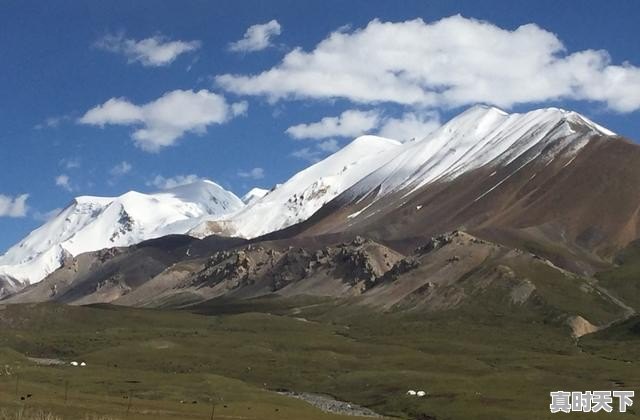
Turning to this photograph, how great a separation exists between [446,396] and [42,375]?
65847 millimetres

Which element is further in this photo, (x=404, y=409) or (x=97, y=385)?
(x=97, y=385)

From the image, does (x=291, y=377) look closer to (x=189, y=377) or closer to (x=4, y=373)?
(x=189, y=377)

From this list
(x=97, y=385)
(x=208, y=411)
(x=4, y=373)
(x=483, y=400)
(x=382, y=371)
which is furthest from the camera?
(x=382, y=371)

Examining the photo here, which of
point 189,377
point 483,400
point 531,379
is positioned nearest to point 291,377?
point 189,377

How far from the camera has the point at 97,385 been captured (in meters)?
153

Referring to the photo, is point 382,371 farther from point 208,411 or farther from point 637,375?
point 208,411

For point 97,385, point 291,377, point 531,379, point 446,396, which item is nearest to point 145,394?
point 97,385

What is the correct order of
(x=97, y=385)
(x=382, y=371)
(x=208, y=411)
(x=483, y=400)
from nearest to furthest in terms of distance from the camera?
1. (x=208, y=411)
2. (x=483, y=400)
3. (x=97, y=385)
4. (x=382, y=371)

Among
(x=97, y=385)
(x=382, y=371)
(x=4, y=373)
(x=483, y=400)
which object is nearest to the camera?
(x=483, y=400)

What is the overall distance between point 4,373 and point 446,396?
72.9 meters

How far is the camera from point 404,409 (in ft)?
471

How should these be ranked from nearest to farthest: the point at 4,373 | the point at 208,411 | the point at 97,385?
the point at 208,411, the point at 97,385, the point at 4,373

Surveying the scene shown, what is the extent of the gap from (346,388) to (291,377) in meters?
20.7

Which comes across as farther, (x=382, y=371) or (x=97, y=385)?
(x=382, y=371)
